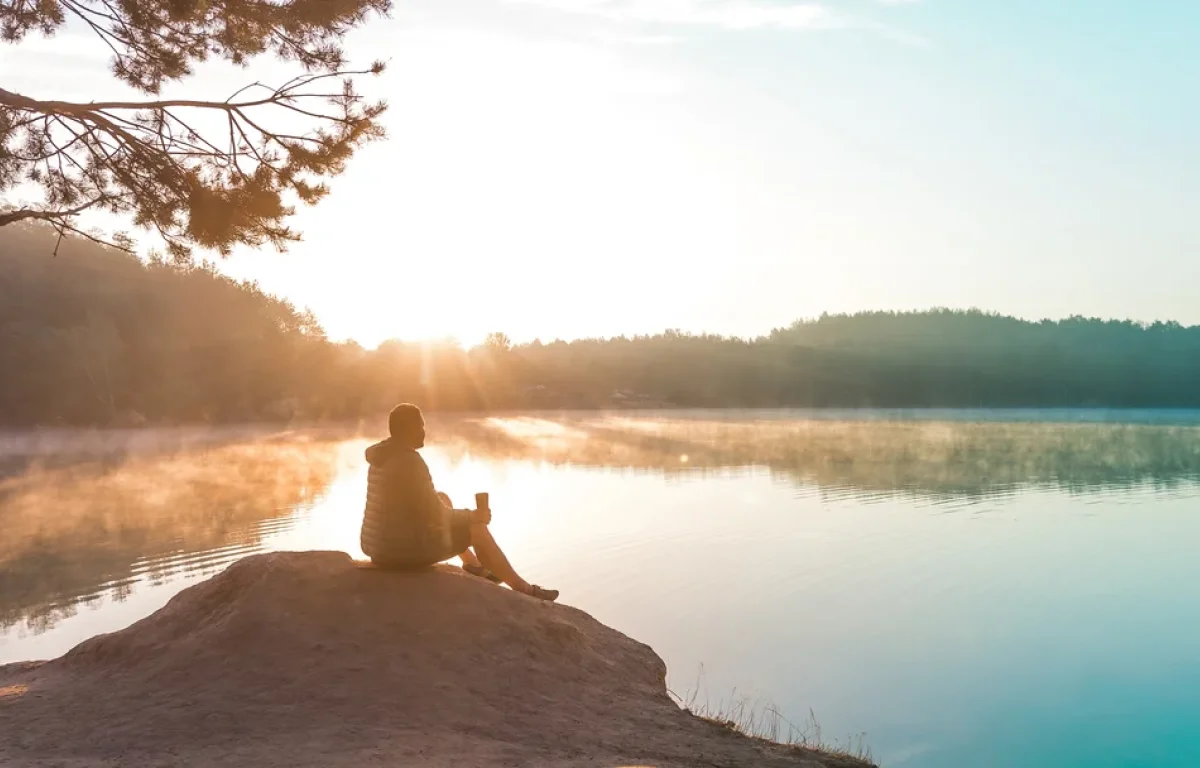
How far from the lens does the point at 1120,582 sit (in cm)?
1310

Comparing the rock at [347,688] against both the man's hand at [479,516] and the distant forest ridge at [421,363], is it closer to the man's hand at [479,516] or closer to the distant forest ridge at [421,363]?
the man's hand at [479,516]

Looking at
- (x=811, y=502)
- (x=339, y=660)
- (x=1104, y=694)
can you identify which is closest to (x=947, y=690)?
(x=1104, y=694)

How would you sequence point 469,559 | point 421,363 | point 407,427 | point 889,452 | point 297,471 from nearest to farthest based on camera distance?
1. point 407,427
2. point 469,559
3. point 297,471
4. point 889,452
5. point 421,363

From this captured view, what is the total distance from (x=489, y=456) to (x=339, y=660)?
2786cm

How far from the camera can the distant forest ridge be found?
53.4 metres

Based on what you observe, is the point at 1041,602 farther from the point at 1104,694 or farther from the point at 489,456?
the point at 489,456

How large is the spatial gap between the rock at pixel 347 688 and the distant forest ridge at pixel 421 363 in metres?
18.9

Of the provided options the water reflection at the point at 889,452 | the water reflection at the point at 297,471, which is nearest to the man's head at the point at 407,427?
the water reflection at the point at 297,471

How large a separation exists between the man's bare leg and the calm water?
187cm

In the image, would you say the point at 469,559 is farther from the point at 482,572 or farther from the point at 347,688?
the point at 347,688

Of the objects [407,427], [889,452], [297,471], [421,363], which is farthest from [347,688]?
[421,363]

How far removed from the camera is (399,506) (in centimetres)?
722

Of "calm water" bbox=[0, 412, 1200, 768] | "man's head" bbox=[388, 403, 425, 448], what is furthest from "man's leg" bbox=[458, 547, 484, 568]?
"calm water" bbox=[0, 412, 1200, 768]

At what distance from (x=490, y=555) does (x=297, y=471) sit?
72.3ft
